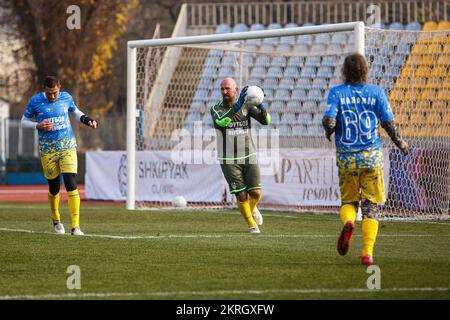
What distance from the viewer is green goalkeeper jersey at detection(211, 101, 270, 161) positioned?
14.0m

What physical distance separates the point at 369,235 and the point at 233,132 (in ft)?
15.4

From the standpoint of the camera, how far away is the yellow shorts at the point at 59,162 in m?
13.4

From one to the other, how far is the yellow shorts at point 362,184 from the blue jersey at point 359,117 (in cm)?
7

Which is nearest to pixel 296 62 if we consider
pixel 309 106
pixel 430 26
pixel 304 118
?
pixel 309 106

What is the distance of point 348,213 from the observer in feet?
31.9

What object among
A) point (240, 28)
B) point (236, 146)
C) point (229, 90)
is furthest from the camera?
point (240, 28)

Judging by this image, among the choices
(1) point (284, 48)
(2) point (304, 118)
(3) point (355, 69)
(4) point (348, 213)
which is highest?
(1) point (284, 48)

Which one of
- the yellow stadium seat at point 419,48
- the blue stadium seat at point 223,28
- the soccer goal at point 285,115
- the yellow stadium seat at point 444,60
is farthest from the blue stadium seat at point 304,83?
the blue stadium seat at point 223,28

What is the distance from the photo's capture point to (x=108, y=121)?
3378cm

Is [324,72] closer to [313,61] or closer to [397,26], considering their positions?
[313,61]

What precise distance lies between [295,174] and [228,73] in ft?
16.4

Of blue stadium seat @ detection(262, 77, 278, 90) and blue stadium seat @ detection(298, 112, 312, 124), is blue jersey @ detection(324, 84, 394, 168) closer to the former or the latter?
blue stadium seat @ detection(298, 112, 312, 124)

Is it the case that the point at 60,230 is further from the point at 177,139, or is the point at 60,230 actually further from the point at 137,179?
the point at 177,139
